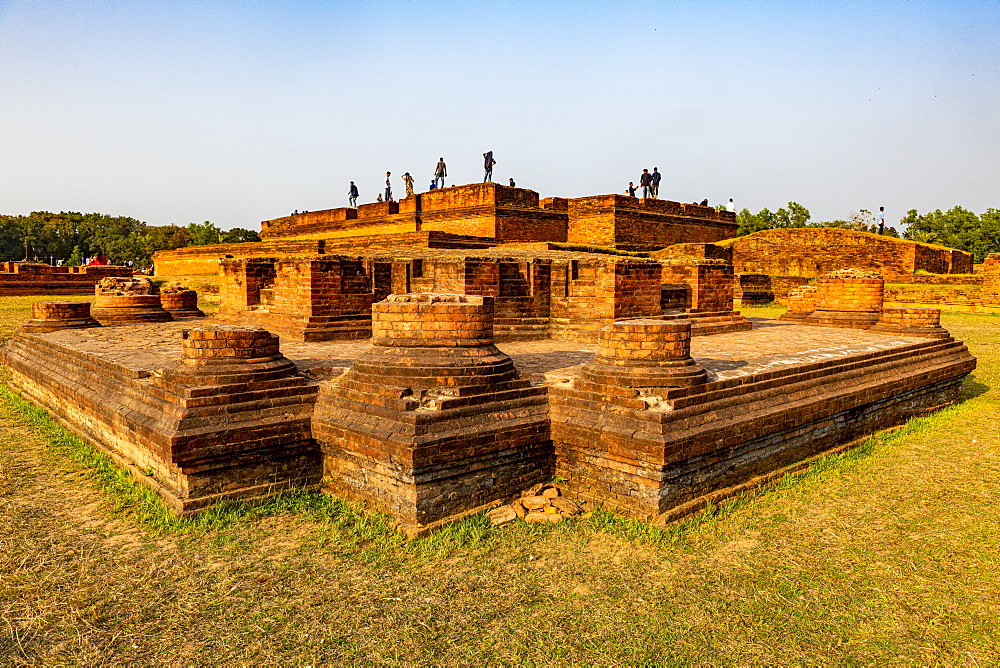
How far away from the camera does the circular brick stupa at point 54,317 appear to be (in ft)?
→ 29.2

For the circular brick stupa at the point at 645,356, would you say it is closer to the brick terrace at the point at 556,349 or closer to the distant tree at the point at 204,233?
the brick terrace at the point at 556,349

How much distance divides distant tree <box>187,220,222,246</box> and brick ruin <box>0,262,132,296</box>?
32807 millimetres

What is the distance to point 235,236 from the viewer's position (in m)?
60.7

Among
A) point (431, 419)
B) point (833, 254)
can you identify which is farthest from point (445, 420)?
point (833, 254)

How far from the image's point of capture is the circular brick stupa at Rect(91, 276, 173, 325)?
1018 cm

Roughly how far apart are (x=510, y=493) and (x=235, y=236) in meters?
62.6

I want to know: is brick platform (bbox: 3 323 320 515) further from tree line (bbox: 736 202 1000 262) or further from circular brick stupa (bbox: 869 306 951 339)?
tree line (bbox: 736 202 1000 262)

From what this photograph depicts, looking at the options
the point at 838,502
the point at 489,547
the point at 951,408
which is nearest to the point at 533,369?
the point at 489,547

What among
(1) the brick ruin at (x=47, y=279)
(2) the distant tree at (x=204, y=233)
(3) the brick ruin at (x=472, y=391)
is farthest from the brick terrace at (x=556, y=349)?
(2) the distant tree at (x=204, y=233)

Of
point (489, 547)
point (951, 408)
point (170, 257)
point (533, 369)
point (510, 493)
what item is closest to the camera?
point (489, 547)

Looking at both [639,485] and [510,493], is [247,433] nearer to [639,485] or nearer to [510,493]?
[510,493]

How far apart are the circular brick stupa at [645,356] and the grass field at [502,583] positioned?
3.02 ft

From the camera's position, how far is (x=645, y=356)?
438 cm

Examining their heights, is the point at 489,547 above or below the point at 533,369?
below
